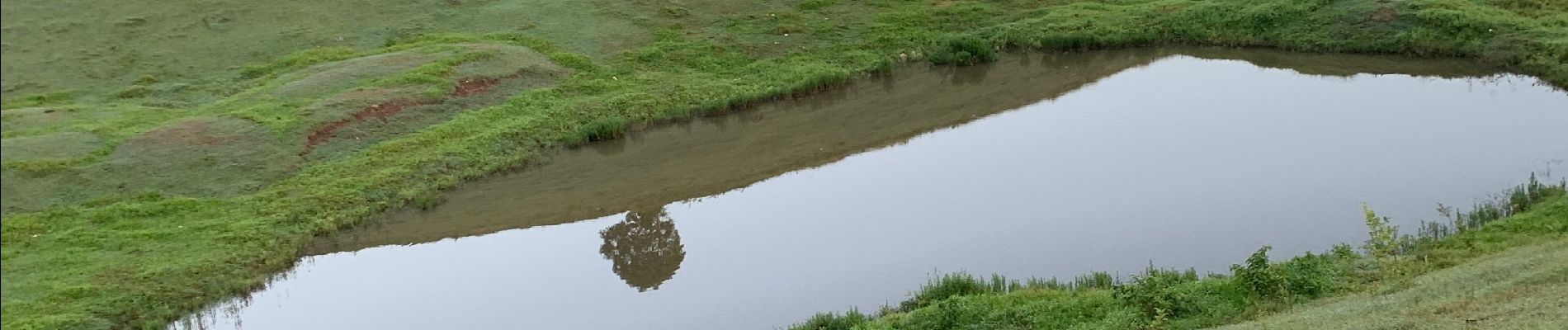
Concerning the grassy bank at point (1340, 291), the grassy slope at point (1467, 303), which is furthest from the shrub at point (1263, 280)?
the grassy slope at point (1467, 303)

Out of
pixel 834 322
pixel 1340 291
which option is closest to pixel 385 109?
pixel 834 322

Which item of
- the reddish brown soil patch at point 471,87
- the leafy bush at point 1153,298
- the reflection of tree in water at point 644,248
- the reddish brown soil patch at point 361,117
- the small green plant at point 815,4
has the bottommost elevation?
the reflection of tree in water at point 644,248

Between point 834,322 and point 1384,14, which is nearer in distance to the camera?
point 834,322

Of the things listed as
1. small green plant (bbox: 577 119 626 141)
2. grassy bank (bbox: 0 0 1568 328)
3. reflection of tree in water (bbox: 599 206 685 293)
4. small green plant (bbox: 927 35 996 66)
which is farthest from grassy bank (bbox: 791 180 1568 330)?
small green plant (bbox: 927 35 996 66)

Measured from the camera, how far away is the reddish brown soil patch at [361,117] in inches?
1167

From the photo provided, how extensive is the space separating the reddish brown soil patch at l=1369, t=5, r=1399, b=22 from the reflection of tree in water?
19.2 metres

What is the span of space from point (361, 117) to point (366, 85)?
227 cm

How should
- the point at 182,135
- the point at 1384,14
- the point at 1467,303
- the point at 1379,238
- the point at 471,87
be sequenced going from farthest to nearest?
the point at 1384,14 < the point at 471,87 < the point at 182,135 < the point at 1379,238 < the point at 1467,303

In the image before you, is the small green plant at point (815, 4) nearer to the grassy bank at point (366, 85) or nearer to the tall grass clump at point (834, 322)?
the grassy bank at point (366, 85)

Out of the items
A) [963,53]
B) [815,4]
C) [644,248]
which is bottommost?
[644,248]

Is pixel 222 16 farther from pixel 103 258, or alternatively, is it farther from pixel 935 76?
pixel 935 76

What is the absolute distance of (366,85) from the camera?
108ft

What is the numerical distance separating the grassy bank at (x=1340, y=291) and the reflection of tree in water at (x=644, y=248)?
15.7ft

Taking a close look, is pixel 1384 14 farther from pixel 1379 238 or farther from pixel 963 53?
pixel 1379 238
